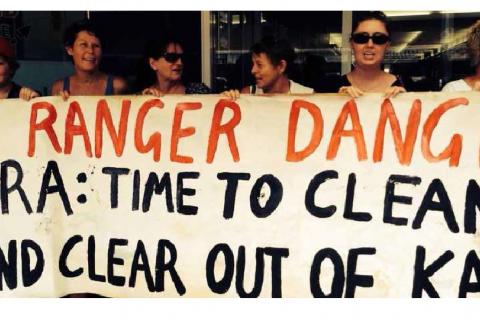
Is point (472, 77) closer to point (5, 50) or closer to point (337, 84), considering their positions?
point (337, 84)

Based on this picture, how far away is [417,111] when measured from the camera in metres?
2.93

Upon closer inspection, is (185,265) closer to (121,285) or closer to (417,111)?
(121,285)

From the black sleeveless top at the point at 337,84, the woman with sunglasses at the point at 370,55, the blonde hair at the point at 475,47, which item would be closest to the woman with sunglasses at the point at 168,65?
the black sleeveless top at the point at 337,84

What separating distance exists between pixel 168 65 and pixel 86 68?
0.45 meters

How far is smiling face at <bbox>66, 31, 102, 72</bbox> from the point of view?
133 inches

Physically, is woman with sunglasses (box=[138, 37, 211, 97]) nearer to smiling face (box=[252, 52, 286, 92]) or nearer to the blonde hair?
smiling face (box=[252, 52, 286, 92])

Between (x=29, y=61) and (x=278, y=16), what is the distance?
1988 mm

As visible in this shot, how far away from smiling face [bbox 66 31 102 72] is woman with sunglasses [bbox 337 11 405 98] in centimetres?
132

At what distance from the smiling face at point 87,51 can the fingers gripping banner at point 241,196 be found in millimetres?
342

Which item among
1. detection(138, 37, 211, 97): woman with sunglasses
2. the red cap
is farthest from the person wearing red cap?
detection(138, 37, 211, 97): woman with sunglasses

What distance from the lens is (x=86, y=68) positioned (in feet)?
11.1

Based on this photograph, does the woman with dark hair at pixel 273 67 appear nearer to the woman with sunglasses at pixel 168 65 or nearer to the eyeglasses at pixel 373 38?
the woman with sunglasses at pixel 168 65

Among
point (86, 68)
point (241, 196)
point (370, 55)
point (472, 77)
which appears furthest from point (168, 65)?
point (472, 77)
